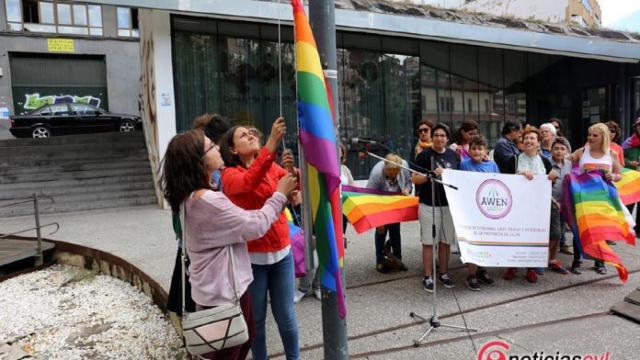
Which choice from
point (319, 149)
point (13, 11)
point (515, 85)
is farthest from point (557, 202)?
point (13, 11)

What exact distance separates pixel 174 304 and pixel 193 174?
103 cm

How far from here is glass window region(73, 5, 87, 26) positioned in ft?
78.8

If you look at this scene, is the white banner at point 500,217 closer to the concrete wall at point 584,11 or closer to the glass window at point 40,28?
the concrete wall at point 584,11

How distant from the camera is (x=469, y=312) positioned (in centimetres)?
407

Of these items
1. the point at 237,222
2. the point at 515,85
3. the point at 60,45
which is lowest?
the point at 237,222

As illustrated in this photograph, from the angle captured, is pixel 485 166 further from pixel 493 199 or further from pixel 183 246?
pixel 183 246

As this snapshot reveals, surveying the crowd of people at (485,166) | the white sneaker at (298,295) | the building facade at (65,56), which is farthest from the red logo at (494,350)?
the building facade at (65,56)

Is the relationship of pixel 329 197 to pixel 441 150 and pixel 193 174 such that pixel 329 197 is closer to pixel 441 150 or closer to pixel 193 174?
pixel 193 174

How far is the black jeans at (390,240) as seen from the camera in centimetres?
538

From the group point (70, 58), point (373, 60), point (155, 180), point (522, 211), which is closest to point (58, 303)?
point (522, 211)

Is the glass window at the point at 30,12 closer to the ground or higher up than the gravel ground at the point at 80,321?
higher up

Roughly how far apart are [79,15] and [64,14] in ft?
2.30

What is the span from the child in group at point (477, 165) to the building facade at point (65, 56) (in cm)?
2370

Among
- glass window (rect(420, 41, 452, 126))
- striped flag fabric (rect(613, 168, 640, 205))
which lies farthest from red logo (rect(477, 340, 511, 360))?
glass window (rect(420, 41, 452, 126))
